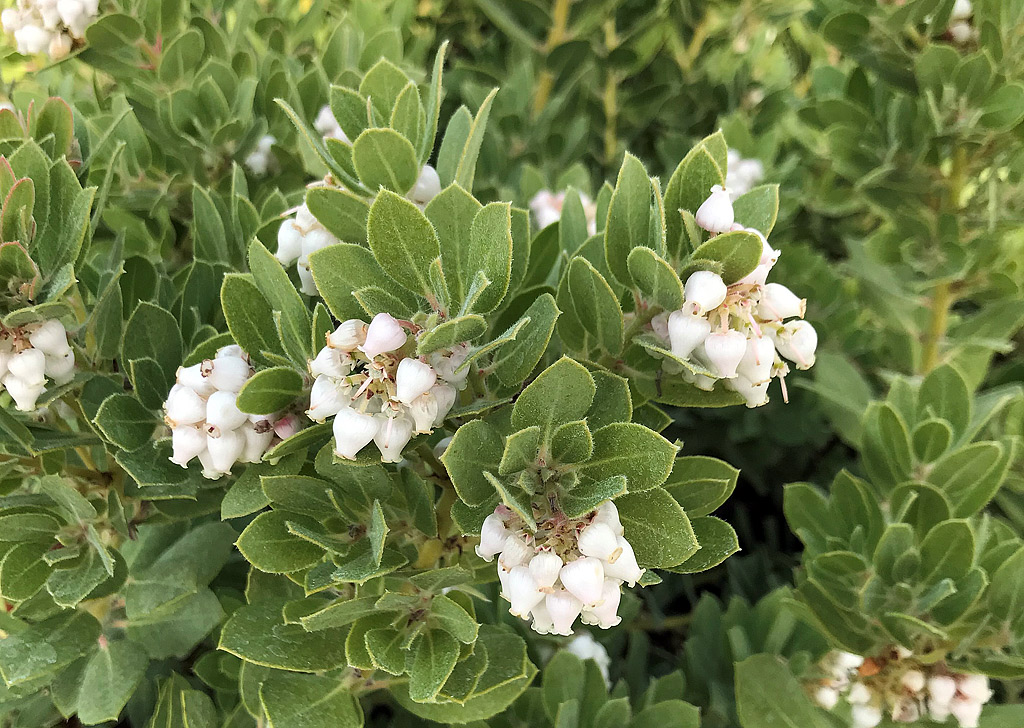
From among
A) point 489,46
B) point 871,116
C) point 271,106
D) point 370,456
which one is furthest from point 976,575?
point 489,46

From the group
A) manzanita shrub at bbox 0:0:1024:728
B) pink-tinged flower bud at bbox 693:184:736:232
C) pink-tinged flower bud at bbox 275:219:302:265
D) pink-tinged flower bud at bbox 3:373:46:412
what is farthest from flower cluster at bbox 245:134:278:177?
pink-tinged flower bud at bbox 693:184:736:232

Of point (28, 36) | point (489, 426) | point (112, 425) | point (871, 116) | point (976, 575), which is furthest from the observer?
point (871, 116)

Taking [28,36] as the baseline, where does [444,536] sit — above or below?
below

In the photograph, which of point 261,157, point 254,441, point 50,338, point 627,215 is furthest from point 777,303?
point 261,157

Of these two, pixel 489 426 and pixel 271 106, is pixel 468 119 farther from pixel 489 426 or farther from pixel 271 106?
pixel 271 106

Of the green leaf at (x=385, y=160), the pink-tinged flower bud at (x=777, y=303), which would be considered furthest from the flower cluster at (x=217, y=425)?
the pink-tinged flower bud at (x=777, y=303)

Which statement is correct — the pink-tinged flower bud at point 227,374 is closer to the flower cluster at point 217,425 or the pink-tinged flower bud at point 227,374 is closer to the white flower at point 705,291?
the flower cluster at point 217,425
